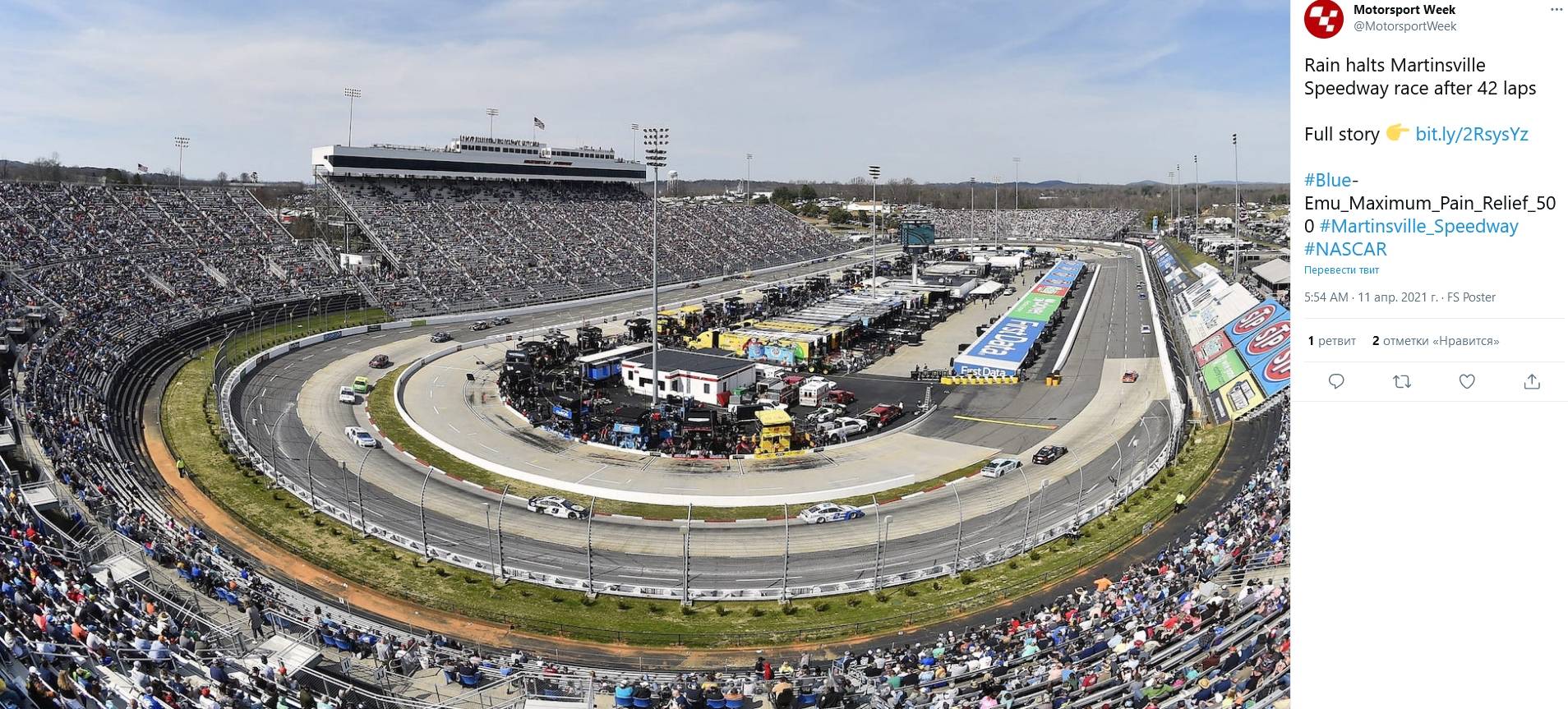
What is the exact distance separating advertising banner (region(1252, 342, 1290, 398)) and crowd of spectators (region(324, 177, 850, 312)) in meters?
53.8

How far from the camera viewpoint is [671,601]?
76.3 feet

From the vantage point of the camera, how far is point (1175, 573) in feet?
70.1

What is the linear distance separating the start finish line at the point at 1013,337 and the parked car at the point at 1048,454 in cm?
1285

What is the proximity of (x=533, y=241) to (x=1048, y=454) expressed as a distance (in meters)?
65.6

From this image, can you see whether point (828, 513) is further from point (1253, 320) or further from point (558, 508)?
point (1253, 320)

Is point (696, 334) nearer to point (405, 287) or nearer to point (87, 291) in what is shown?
point (405, 287)

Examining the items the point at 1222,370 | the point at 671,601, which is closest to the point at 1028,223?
the point at 1222,370

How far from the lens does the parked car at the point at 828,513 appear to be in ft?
93.7

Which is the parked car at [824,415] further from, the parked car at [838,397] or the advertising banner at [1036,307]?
the advertising banner at [1036,307]

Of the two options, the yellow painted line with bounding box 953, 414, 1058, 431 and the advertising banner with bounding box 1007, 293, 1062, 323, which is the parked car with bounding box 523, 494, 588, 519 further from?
the advertising banner with bounding box 1007, 293, 1062, 323

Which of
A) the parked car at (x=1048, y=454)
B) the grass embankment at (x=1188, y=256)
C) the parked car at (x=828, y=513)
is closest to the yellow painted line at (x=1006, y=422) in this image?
the parked car at (x=1048, y=454)

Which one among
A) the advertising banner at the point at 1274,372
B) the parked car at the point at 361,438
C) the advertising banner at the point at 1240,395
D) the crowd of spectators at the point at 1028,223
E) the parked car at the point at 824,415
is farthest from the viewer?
the crowd of spectators at the point at 1028,223
